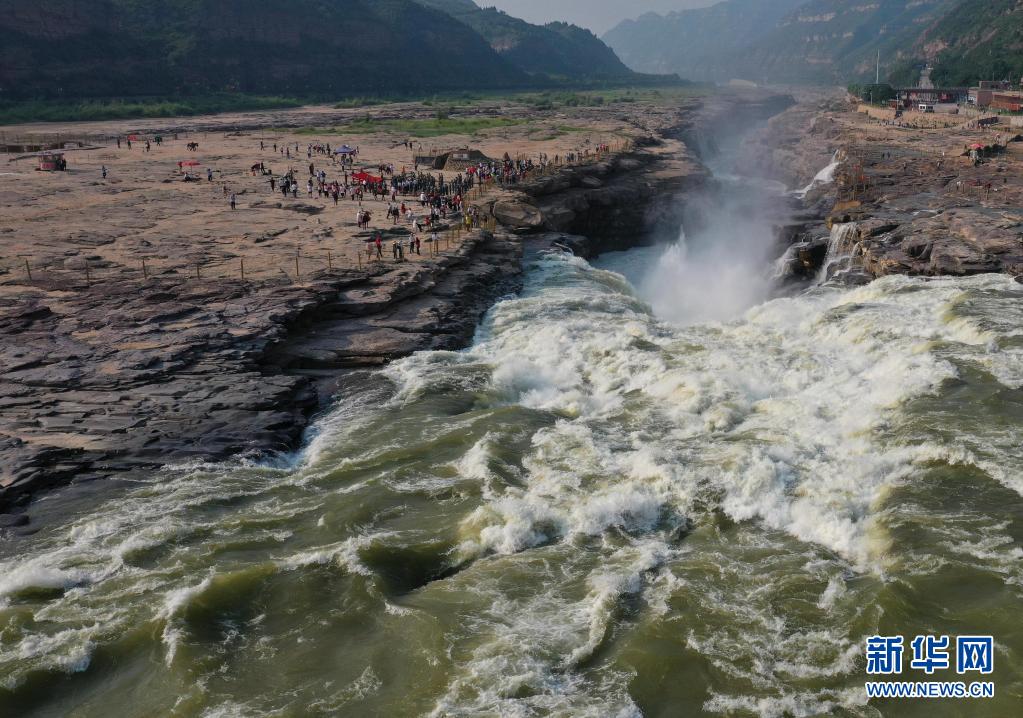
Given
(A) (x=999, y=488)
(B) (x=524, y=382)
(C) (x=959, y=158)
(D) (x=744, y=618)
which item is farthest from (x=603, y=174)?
(D) (x=744, y=618)

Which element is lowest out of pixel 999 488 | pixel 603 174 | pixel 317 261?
pixel 999 488

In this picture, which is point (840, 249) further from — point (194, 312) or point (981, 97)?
Result: point (981, 97)

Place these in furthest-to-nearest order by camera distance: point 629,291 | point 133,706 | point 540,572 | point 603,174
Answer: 1. point 603,174
2. point 629,291
3. point 540,572
4. point 133,706

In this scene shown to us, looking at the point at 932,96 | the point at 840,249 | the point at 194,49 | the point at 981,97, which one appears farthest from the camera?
the point at 194,49

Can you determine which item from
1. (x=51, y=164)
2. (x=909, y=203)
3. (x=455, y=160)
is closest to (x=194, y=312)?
(x=455, y=160)

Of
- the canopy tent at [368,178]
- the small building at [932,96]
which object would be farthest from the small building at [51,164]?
the small building at [932,96]

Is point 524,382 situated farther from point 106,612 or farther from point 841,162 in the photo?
point 841,162

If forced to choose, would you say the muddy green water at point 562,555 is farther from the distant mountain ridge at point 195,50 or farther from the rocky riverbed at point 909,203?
the distant mountain ridge at point 195,50
